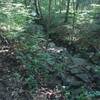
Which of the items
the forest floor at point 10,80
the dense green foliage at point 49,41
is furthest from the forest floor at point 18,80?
the dense green foliage at point 49,41

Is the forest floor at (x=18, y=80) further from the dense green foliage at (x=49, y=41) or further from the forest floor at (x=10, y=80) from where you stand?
the dense green foliage at (x=49, y=41)

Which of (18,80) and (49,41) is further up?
(49,41)

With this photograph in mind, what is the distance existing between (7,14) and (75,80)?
785cm

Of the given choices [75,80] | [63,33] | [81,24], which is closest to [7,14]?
[63,33]

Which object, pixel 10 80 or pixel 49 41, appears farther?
pixel 49 41

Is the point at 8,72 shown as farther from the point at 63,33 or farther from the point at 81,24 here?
the point at 81,24

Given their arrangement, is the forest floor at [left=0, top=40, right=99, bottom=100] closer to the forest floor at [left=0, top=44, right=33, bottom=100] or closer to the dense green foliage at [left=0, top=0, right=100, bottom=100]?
the forest floor at [left=0, top=44, right=33, bottom=100]

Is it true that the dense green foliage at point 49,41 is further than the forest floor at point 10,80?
Yes

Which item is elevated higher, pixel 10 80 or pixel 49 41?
pixel 49 41

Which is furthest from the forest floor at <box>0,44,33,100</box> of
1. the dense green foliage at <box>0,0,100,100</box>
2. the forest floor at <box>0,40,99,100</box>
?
the dense green foliage at <box>0,0,100,100</box>

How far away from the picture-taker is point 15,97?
25.7ft

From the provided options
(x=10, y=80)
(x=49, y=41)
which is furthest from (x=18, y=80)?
(x=49, y=41)

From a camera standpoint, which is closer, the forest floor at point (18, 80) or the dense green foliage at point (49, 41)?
the forest floor at point (18, 80)

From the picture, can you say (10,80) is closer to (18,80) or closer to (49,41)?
(18,80)
